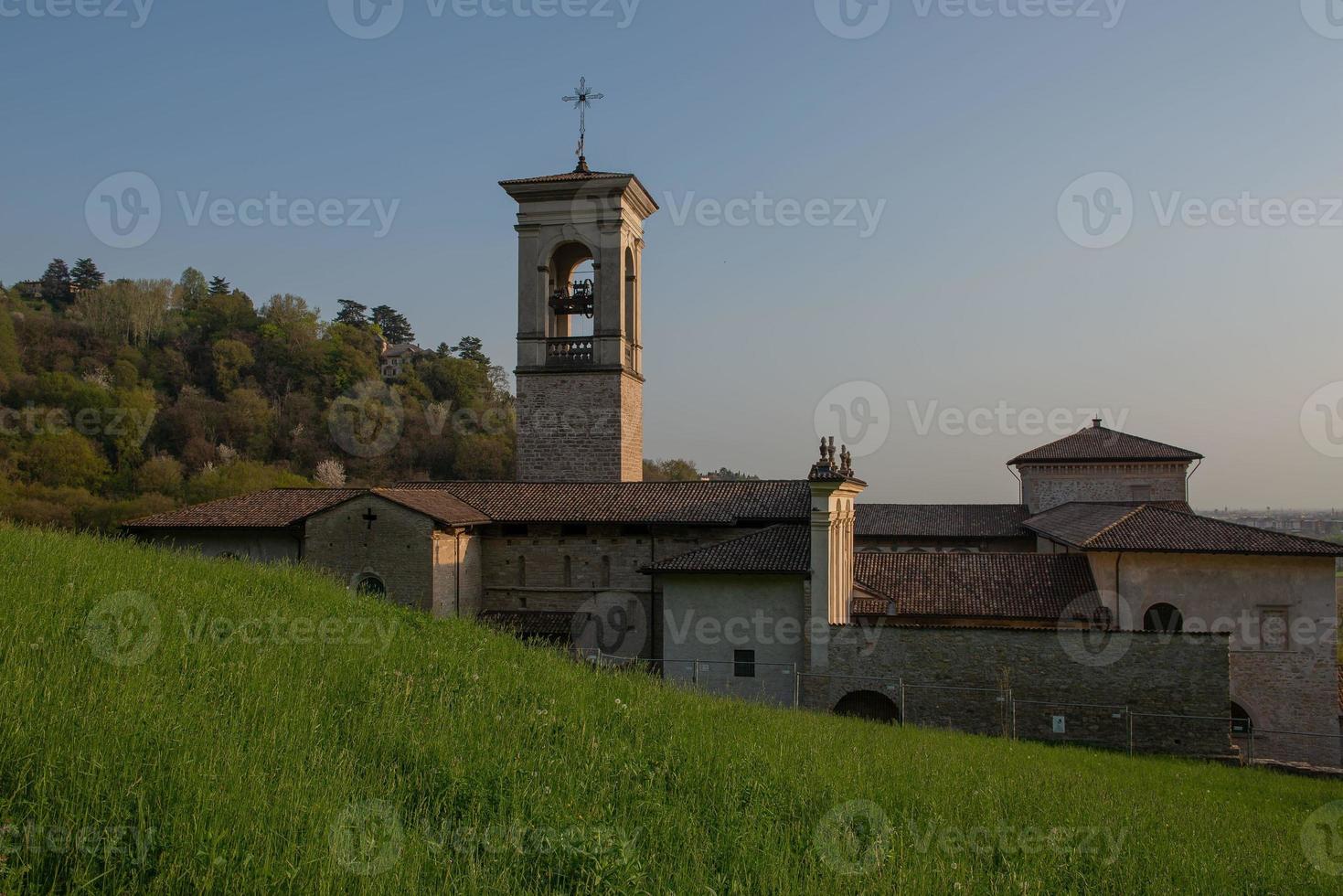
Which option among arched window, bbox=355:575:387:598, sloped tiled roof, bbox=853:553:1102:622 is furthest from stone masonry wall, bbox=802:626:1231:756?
arched window, bbox=355:575:387:598

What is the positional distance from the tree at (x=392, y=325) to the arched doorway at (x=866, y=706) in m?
84.0

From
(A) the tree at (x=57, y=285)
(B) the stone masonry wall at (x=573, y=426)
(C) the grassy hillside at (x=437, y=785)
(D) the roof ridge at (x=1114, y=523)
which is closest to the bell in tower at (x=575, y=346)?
(B) the stone masonry wall at (x=573, y=426)

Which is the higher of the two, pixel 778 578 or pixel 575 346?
pixel 575 346

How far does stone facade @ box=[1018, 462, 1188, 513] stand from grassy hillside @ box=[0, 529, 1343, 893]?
25233 millimetres

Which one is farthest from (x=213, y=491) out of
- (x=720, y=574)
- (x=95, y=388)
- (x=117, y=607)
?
(x=117, y=607)

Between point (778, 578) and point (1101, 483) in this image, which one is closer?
point (778, 578)

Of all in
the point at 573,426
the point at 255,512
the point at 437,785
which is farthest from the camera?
the point at 573,426

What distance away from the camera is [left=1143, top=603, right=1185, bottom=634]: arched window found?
20750mm

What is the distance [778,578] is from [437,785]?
13.9 meters

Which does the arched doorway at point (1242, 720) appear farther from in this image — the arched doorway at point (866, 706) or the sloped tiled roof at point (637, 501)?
the sloped tiled roof at point (637, 501)

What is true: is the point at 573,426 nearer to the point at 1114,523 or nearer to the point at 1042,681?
the point at 1042,681

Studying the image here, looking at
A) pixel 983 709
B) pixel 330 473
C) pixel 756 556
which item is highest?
pixel 330 473

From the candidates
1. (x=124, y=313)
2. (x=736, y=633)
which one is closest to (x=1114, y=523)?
(x=736, y=633)

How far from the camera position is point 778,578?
1869 centimetres
